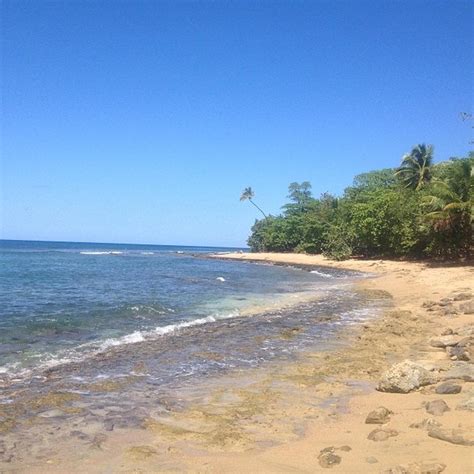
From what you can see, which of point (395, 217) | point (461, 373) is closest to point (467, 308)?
point (461, 373)

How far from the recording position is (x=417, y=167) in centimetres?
4719

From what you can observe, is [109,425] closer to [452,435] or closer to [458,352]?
[452,435]

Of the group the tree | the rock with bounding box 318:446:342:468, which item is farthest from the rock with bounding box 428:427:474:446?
the tree

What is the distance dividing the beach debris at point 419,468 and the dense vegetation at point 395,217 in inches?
1050

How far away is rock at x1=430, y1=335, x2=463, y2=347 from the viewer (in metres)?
9.21

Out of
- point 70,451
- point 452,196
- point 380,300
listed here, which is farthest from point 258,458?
point 452,196

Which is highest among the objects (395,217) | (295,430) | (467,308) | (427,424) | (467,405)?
(395,217)

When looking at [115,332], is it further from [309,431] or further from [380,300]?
[380,300]

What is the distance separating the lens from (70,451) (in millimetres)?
4895

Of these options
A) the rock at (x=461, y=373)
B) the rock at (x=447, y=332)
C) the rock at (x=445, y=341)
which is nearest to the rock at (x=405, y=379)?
the rock at (x=461, y=373)

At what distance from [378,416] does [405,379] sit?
135cm

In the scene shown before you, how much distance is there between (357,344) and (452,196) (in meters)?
22.5

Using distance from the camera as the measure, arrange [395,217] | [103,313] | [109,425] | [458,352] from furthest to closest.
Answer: [395,217]
[103,313]
[458,352]
[109,425]

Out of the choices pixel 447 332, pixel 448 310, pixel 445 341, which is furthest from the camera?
pixel 448 310
